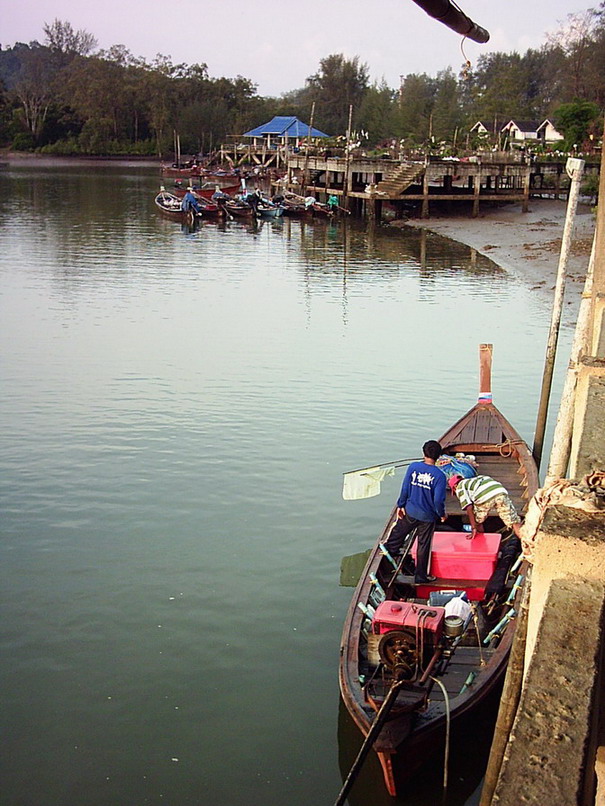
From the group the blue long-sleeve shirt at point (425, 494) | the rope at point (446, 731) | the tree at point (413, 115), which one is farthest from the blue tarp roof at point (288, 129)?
the rope at point (446, 731)

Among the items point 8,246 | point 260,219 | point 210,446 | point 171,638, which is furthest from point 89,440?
point 260,219

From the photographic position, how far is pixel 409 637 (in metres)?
7.56

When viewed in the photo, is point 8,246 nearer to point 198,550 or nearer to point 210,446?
point 210,446

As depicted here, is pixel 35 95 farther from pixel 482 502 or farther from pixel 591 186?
pixel 482 502

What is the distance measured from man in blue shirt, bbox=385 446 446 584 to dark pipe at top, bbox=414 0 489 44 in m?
6.06

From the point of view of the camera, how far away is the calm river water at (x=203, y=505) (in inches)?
308

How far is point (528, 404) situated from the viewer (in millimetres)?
17438

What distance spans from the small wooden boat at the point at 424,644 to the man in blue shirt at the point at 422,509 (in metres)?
0.16

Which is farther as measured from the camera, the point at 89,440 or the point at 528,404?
the point at 528,404

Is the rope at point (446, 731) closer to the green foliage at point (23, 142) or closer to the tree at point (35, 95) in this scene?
the green foliage at point (23, 142)

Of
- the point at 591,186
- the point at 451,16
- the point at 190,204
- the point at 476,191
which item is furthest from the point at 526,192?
the point at 451,16

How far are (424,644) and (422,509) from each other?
1.98 metres

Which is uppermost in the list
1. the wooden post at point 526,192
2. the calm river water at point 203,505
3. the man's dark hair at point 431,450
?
the wooden post at point 526,192

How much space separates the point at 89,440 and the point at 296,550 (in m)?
5.19
